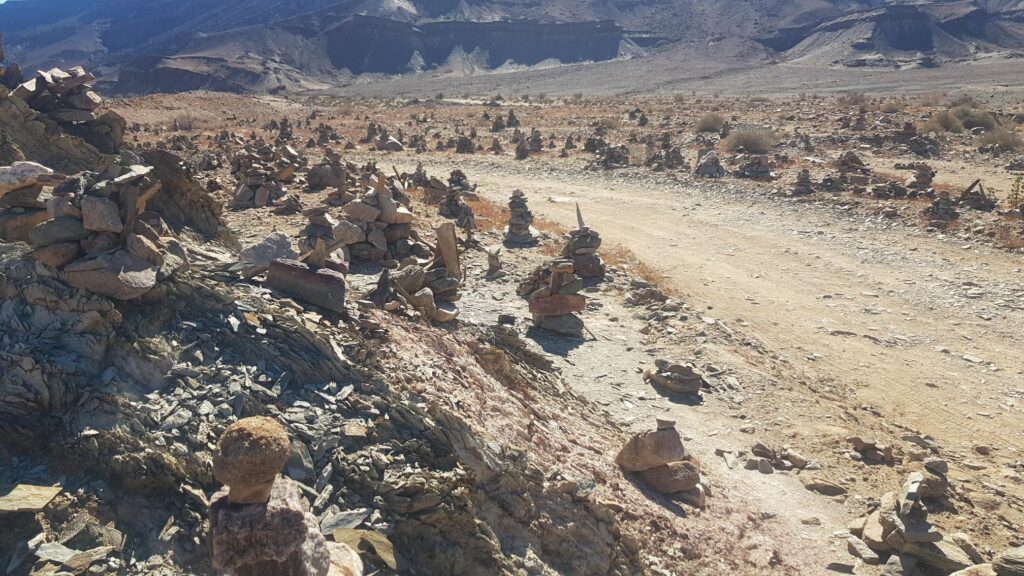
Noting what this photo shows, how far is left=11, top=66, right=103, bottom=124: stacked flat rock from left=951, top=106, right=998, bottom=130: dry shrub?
33.7m

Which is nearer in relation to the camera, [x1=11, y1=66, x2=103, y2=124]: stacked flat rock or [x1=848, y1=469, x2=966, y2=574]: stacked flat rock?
[x1=848, y1=469, x2=966, y2=574]: stacked flat rock

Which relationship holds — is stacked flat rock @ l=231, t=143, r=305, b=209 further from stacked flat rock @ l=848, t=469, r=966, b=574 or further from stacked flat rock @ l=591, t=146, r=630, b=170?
stacked flat rock @ l=848, t=469, r=966, b=574

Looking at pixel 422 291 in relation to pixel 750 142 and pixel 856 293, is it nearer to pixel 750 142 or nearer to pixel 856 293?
pixel 856 293

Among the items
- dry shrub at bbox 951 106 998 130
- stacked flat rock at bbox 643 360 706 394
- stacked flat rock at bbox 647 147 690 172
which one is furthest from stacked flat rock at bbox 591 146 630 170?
stacked flat rock at bbox 643 360 706 394

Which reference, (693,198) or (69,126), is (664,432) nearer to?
(69,126)

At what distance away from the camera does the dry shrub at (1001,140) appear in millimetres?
26859

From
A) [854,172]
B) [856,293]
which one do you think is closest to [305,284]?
Answer: [856,293]

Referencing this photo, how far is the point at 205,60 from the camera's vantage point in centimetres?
10275

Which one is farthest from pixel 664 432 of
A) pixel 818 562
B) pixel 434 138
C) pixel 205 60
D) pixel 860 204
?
pixel 205 60

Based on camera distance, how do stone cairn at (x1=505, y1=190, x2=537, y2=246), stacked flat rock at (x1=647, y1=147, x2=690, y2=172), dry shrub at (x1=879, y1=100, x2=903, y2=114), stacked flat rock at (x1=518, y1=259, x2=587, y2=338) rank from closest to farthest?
stacked flat rock at (x1=518, y1=259, x2=587, y2=338)
stone cairn at (x1=505, y1=190, x2=537, y2=246)
stacked flat rock at (x1=647, y1=147, x2=690, y2=172)
dry shrub at (x1=879, y1=100, x2=903, y2=114)

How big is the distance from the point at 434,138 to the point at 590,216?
1951 centimetres

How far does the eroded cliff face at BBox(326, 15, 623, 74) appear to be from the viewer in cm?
11425

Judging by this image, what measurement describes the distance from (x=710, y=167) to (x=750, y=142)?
485 centimetres

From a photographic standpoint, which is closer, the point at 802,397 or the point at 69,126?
the point at 802,397
